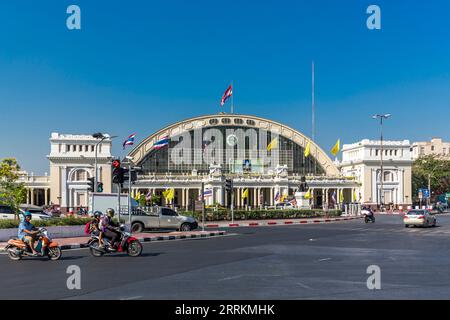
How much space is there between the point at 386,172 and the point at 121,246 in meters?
101

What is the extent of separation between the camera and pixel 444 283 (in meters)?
13.8

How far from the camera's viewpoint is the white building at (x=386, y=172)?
4466 inches

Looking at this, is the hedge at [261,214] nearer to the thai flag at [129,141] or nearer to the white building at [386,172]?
the thai flag at [129,141]

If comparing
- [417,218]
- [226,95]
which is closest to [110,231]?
[417,218]

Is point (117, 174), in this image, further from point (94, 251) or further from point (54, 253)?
point (54, 253)

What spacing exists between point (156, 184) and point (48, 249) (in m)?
85.5

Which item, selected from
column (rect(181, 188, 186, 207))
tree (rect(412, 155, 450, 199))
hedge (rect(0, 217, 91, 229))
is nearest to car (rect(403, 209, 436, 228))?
hedge (rect(0, 217, 91, 229))

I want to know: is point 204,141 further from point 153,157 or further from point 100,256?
point 100,256

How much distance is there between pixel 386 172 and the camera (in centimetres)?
11512

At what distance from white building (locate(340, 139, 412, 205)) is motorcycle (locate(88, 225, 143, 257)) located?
3758 inches
